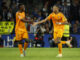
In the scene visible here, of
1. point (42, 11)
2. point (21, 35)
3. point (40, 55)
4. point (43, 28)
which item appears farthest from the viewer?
point (42, 11)

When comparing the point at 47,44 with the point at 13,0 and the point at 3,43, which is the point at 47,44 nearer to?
the point at 3,43

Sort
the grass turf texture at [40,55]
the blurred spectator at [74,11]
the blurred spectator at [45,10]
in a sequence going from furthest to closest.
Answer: the blurred spectator at [45,10], the blurred spectator at [74,11], the grass turf texture at [40,55]

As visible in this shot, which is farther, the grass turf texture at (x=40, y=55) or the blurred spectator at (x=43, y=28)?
the blurred spectator at (x=43, y=28)

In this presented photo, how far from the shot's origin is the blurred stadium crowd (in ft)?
75.2

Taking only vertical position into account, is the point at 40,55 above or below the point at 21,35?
below

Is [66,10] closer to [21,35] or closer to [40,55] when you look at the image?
[40,55]

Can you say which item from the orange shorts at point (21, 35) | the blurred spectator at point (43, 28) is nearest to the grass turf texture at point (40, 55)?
the orange shorts at point (21, 35)

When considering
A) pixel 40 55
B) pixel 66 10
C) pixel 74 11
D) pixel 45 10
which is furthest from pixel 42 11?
pixel 40 55

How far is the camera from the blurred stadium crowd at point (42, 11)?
22.9 metres

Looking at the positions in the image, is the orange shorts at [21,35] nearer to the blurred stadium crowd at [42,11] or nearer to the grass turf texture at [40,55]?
the grass turf texture at [40,55]

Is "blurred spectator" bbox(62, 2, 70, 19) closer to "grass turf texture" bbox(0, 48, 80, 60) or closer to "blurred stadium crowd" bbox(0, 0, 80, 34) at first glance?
"blurred stadium crowd" bbox(0, 0, 80, 34)

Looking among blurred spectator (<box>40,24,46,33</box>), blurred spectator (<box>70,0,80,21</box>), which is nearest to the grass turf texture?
blurred spectator (<box>40,24,46,33</box>)

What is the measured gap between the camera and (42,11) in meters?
23.8

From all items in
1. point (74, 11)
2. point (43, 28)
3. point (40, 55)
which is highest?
point (74, 11)
